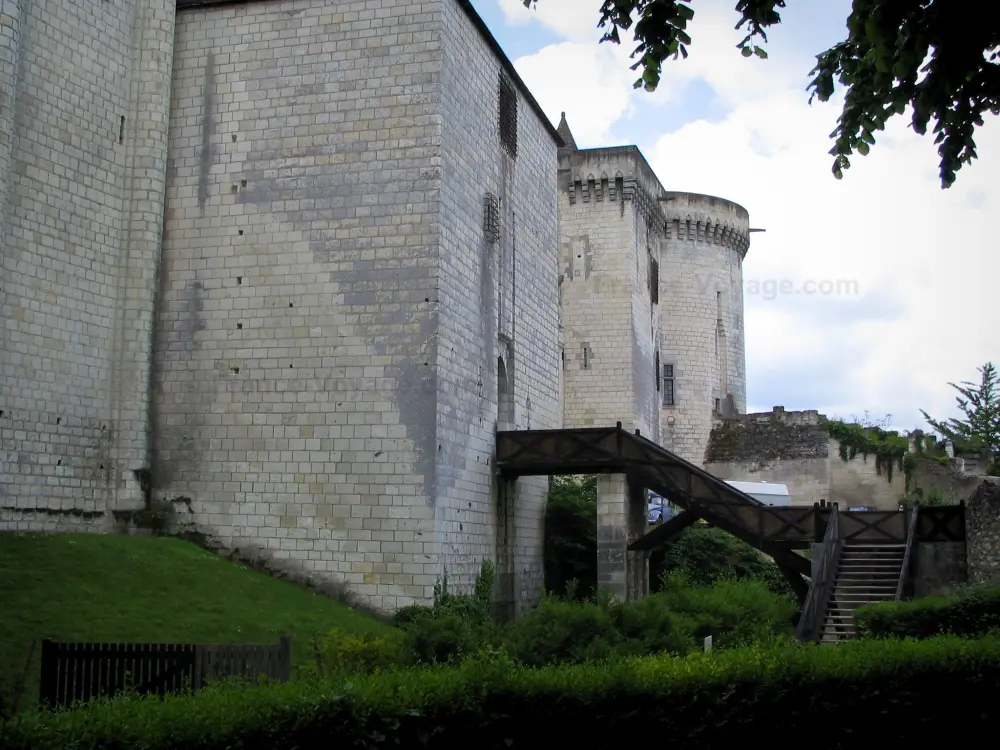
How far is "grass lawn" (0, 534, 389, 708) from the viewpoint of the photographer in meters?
15.5

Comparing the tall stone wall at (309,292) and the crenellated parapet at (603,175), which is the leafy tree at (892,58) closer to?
the tall stone wall at (309,292)

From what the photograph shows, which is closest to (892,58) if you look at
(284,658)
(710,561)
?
(284,658)

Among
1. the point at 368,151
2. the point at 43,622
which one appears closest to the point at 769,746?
the point at 43,622

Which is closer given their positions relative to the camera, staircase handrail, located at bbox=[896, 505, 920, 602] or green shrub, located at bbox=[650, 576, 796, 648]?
green shrub, located at bbox=[650, 576, 796, 648]

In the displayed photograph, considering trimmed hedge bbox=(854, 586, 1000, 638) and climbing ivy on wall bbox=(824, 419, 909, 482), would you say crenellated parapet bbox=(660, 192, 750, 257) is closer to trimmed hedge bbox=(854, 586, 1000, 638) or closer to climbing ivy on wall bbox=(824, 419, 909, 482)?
climbing ivy on wall bbox=(824, 419, 909, 482)

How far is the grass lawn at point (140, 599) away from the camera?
51.0ft

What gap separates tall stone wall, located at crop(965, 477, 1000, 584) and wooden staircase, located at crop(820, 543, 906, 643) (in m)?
1.52

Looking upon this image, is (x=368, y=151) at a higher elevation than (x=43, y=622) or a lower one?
higher

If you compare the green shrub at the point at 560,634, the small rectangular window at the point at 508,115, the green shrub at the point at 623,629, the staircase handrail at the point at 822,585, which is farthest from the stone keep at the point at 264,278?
the staircase handrail at the point at 822,585

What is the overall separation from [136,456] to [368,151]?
7.45 metres

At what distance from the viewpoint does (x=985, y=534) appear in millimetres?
19438

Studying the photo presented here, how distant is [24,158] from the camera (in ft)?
63.9

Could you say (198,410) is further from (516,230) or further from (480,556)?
(516,230)

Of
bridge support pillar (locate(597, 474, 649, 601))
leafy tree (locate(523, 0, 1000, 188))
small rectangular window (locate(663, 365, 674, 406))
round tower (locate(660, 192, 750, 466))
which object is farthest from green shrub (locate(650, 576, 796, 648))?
small rectangular window (locate(663, 365, 674, 406))
